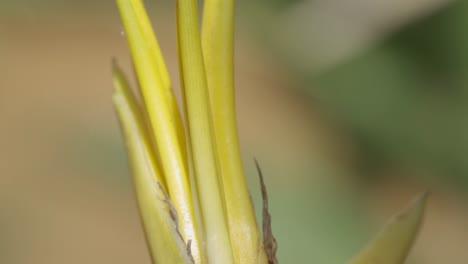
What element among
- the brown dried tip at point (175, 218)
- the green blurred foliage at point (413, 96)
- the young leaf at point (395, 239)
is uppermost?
the green blurred foliage at point (413, 96)

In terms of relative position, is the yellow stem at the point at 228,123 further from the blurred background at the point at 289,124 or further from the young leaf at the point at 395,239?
the blurred background at the point at 289,124

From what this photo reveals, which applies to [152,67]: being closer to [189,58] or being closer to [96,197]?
[189,58]

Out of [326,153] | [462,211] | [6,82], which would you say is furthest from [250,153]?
[6,82]

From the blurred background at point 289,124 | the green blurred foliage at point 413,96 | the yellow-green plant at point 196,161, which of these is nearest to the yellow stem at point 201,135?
the yellow-green plant at point 196,161

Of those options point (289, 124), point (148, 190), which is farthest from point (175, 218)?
point (289, 124)

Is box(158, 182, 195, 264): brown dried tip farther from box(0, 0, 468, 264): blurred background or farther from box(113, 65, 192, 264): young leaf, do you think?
box(0, 0, 468, 264): blurred background
